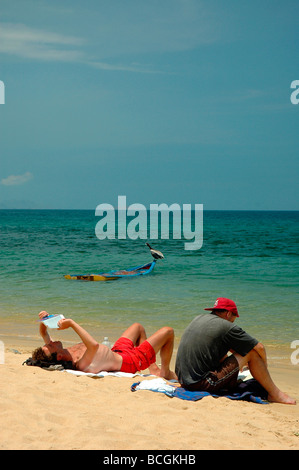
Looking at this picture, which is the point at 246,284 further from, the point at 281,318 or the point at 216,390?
the point at 216,390

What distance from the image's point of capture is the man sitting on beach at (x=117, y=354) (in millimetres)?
6230

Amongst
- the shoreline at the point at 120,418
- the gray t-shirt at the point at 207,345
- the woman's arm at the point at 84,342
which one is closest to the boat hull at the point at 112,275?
the woman's arm at the point at 84,342

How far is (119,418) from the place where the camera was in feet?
14.9

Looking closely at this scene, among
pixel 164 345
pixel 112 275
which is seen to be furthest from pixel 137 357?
pixel 112 275

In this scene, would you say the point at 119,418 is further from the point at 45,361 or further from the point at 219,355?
the point at 45,361

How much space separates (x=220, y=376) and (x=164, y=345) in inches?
43.4

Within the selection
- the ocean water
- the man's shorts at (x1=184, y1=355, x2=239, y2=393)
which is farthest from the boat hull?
the man's shorts at (x1=184, y1=355, x2=239, y2=393)

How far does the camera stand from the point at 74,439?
157 inches

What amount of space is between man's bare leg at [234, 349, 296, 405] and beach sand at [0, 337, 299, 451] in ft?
0.34

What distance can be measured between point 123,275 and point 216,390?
12.9m

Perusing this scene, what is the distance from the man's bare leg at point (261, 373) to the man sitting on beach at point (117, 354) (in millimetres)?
1161

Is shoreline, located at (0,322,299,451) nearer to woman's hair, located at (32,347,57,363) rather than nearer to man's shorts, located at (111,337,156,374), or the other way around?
woman's hair, located at (32,347,57,363)

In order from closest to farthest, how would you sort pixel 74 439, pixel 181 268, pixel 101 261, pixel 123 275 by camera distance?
1. pixel 74 439
2. pixel 123 275
3. pixel 181 268
4. pixel 101 261

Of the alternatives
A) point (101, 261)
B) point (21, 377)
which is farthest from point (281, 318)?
point (101, 261)
